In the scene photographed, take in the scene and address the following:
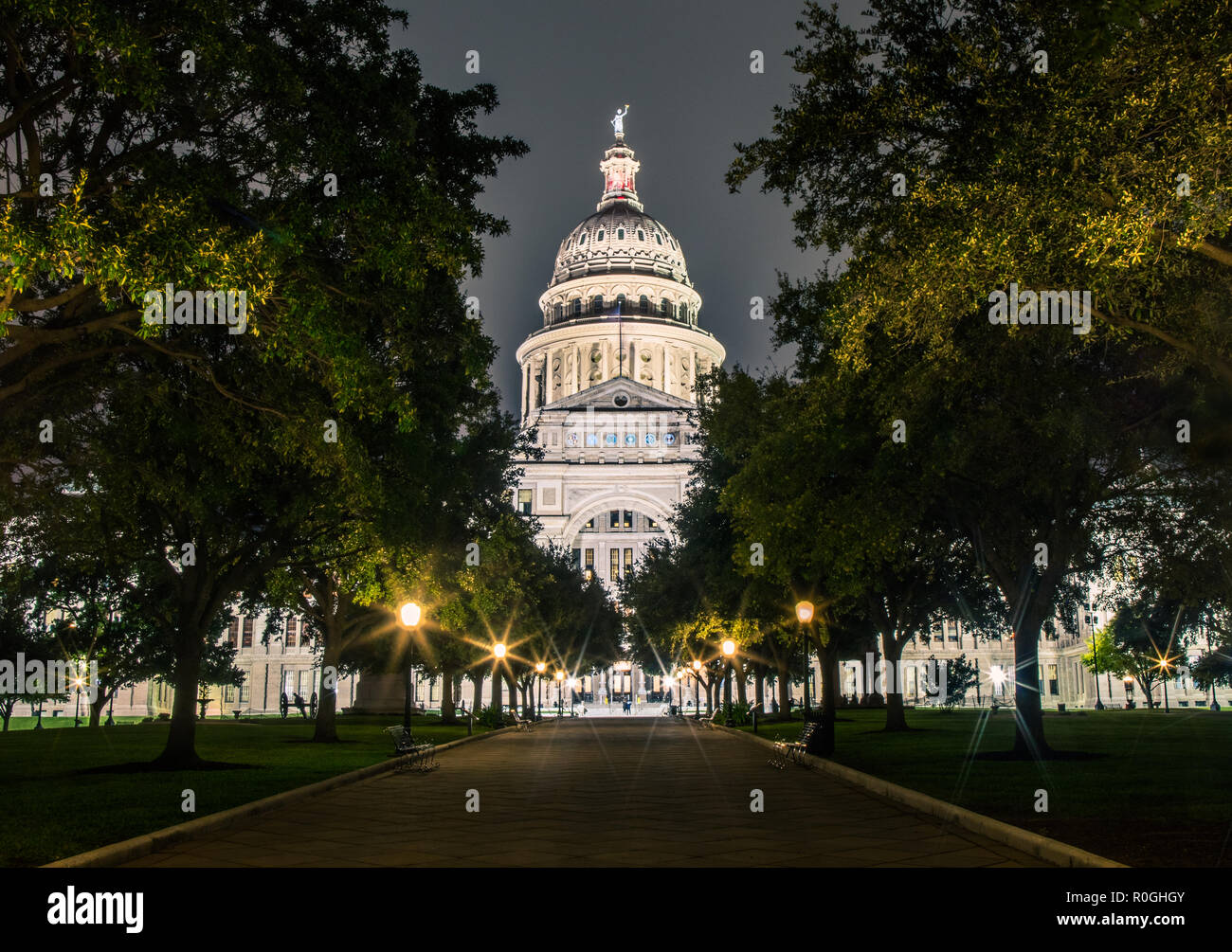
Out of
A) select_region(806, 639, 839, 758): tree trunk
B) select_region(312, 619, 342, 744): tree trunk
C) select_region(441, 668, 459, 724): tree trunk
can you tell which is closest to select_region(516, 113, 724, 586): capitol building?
select_region(441, 668, 459, 724): tree trunk

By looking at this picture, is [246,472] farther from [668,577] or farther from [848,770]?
[668,577]

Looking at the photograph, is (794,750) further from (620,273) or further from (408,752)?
(620,273)

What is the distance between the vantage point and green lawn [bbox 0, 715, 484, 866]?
11711 mm

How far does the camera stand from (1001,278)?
1332 cm

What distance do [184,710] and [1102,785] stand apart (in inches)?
681

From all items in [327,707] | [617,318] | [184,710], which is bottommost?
[327,707]

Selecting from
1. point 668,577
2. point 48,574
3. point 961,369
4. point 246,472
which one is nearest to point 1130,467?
point 961,369

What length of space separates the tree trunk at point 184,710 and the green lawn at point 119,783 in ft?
4.25

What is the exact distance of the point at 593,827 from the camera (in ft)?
43.7

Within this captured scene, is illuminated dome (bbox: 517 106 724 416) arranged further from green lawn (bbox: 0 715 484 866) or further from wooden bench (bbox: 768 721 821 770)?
wooden bench (bbox: 768 721 821 770)

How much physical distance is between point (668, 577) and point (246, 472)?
37.1 m

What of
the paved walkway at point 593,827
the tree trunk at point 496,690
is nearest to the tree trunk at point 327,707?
the paved walkway at point 593,827

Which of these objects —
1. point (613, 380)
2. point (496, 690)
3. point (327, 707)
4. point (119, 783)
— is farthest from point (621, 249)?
point (119, 783)

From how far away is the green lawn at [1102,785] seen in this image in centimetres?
1087
